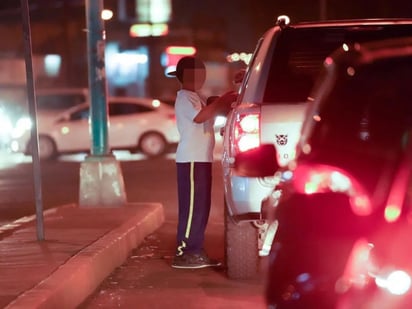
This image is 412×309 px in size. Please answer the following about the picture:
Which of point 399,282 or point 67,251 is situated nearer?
point 399,282

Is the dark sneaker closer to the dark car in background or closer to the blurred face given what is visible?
the blurred face

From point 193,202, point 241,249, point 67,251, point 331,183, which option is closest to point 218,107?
point 193,202

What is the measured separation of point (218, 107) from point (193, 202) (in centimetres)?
91

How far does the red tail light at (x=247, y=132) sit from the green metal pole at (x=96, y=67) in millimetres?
5051

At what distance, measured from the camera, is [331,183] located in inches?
158

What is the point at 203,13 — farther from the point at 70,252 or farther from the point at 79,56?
the point at 70,252

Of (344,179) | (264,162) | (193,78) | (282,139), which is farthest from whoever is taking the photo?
(193,78)

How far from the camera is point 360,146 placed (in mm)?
4094

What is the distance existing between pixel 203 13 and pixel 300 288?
5063cm

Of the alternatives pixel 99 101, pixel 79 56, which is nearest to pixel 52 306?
pixel 99 101

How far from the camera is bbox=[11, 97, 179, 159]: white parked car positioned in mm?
23753

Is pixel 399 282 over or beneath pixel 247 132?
beneath

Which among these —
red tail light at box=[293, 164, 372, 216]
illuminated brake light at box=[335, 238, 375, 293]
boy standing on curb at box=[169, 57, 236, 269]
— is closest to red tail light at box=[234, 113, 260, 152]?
boy standing on curb at box=[169, 57, 236, 269]

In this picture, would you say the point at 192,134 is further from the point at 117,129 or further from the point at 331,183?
the point at 117,129
